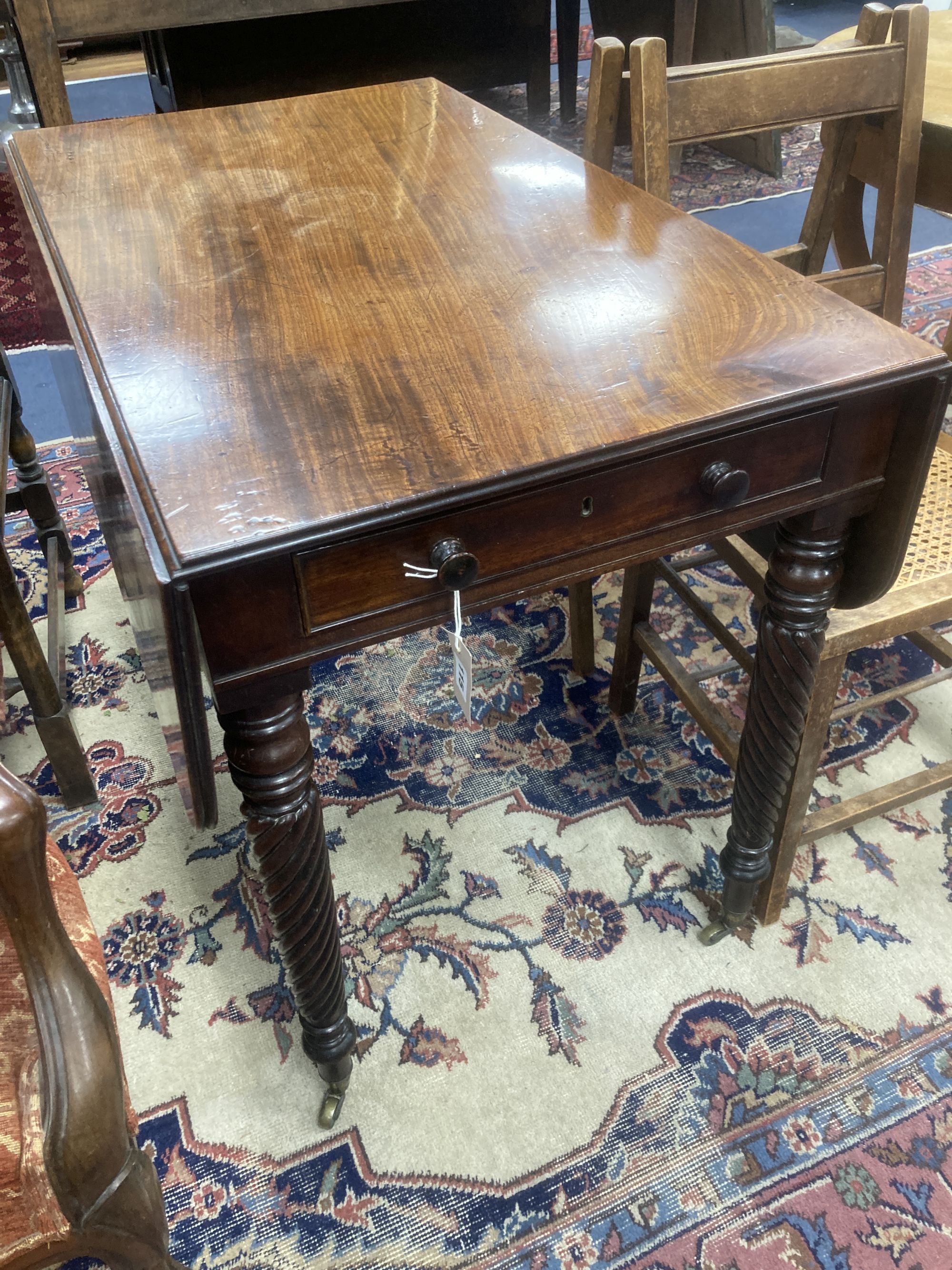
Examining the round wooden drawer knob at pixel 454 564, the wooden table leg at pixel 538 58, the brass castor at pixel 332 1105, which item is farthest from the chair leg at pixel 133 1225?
A: the wooden table leg at pixel 538 58

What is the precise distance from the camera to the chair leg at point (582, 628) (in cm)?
157

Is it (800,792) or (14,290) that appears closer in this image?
(800,792)

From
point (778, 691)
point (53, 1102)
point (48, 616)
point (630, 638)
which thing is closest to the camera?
point (53, 1102)

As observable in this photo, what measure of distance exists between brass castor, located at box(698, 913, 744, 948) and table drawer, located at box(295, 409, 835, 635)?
26.0 inches

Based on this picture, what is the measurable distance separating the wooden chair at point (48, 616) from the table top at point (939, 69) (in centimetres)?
151

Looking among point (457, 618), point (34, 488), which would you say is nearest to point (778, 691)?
point (457, 618)

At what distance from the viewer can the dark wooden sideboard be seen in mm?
685

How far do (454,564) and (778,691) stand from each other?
1.53 feet

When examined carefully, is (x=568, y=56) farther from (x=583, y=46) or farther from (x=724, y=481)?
(x=724, y=481)

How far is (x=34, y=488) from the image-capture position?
1.69 m

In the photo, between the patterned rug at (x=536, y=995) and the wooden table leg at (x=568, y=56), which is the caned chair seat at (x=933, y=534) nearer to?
the patterned rug at (x=536, y=995)

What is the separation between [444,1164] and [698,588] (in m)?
1.17

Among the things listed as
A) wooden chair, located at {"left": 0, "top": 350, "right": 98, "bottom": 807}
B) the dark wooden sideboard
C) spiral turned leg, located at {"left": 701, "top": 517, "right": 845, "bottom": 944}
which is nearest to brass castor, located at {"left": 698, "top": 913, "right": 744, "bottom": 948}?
spiral turned leg, located at {"left": 701, "top": 517, "right": 845, "bottom": 944}

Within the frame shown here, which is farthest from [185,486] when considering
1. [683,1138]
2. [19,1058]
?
[683,1138]
